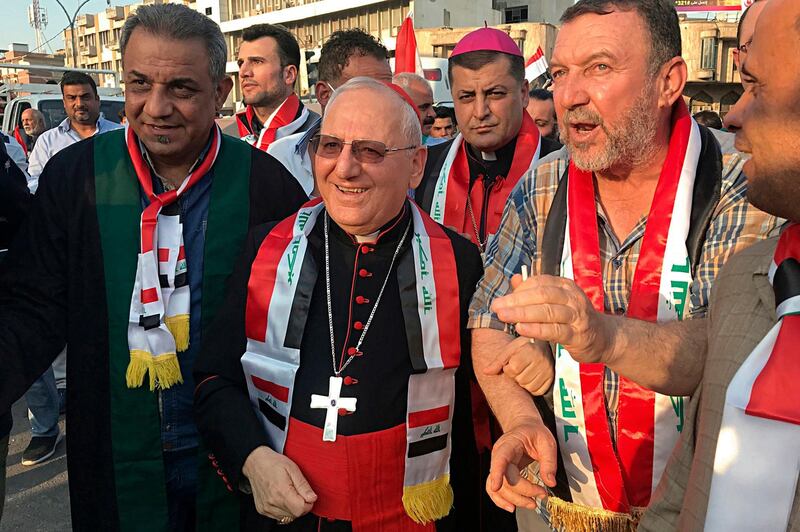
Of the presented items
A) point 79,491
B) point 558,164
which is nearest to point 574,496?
point 558,164

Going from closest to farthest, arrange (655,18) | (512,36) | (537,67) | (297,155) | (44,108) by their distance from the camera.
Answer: (655,18) → (297,155) → (537,67) → (44,108) → (512,36)

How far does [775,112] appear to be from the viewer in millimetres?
1290

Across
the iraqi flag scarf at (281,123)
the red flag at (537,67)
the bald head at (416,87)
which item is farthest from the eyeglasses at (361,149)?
the red flag at (537,67)

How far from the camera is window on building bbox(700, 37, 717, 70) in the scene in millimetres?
32781

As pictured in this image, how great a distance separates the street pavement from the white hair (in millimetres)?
3152

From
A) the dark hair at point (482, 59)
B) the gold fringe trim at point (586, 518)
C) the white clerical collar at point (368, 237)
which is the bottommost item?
the gold fringe trim at point (586, 518)

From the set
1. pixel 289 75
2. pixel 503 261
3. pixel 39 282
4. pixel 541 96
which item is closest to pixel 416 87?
pixel 289 75

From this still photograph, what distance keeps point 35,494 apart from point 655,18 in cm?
442

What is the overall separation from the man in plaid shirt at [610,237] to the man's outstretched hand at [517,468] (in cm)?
1

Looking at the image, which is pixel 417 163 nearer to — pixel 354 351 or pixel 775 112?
pixel 354 351

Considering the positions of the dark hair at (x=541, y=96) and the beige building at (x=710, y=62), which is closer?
Result: the dark hair at (x=541, y=96)

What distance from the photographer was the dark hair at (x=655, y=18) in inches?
86.1

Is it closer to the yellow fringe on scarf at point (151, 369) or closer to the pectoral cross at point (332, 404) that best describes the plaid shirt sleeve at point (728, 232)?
the pectoral cross at point (332, 404)

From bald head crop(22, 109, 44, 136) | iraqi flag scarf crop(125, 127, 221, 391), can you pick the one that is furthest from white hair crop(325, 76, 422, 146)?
bald head crop(22, 109, 44, 136)
